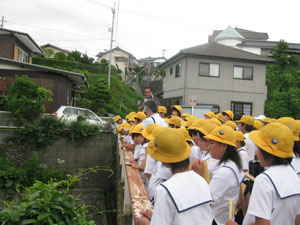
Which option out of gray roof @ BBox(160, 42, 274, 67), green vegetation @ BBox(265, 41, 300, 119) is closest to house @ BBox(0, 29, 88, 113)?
gray roof @ BBox(160, 42, 274, 67)

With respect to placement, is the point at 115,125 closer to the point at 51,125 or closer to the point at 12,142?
the point at 51,125

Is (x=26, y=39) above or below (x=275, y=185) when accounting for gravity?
above

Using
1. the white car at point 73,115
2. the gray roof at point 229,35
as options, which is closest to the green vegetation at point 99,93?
the white car at point 73,115

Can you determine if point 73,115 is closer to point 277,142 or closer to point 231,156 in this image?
point 231,156

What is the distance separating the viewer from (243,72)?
20.3 m

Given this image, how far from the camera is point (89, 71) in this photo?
34531mm

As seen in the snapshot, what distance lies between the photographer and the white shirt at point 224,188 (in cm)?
261

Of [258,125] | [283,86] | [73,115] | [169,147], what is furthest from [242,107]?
[169,147]

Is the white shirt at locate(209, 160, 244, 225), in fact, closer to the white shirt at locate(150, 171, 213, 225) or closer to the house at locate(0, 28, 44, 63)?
the white shirt at locate(150, 171, 213, 225)

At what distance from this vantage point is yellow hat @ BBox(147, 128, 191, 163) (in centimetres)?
195

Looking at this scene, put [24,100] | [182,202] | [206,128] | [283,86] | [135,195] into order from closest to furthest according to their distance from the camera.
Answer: [182,202]
[135,195]
[206,128]
[24,100]
[283,86]

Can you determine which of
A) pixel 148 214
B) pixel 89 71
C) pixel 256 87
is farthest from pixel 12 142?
pixel 89 71

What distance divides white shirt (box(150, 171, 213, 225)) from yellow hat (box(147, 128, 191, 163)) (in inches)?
5.1

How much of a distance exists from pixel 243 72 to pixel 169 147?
19.9m
